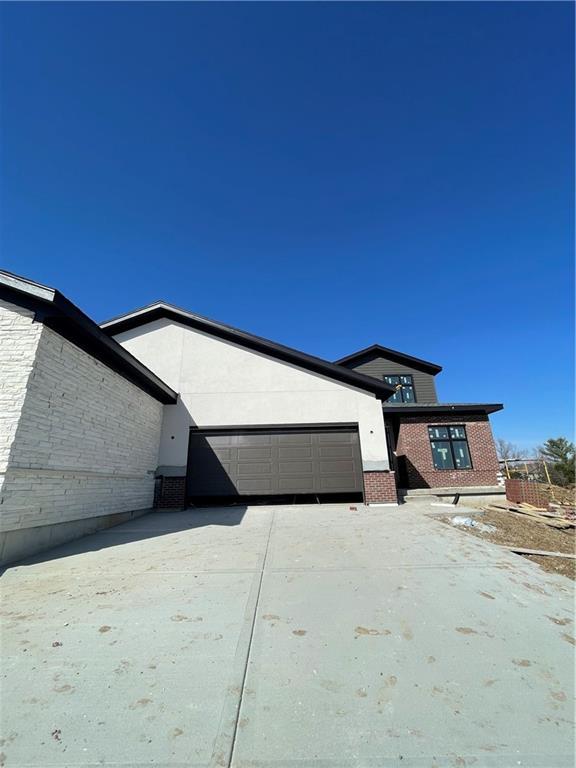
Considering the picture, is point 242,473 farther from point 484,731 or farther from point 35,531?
point 484,731

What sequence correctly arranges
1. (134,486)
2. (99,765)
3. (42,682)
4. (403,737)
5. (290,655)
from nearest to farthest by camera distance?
(99,765), (403,737), (42,682), (290,655), (134,486)

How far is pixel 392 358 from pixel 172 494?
15001mm

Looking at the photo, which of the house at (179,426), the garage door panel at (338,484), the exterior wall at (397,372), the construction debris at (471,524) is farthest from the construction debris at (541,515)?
the exterior wall at (397,372)

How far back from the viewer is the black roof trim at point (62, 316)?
549 centimetres

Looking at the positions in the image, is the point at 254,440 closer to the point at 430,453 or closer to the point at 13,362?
the point at 13,362

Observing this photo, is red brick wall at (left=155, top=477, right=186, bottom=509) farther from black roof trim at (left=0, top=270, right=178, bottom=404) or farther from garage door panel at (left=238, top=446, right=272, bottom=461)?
black roof trim at (left=0, top=270, right=178, bottom=404)

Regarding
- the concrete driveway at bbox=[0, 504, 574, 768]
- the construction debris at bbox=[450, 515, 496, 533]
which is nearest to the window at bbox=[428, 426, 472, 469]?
the construction debris at bbox=[450, 515, 496, 533]

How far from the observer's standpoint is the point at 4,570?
4340 mm

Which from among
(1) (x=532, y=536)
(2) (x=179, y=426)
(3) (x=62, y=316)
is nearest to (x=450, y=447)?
(1) (x=532, y=536)

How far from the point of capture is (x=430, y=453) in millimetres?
14578

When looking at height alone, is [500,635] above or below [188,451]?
below

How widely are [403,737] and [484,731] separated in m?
0.46

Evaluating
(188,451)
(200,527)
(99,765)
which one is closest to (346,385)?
(188,451)

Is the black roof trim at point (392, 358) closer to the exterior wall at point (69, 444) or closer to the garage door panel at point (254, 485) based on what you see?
the garage door panel at point (254, 485)
